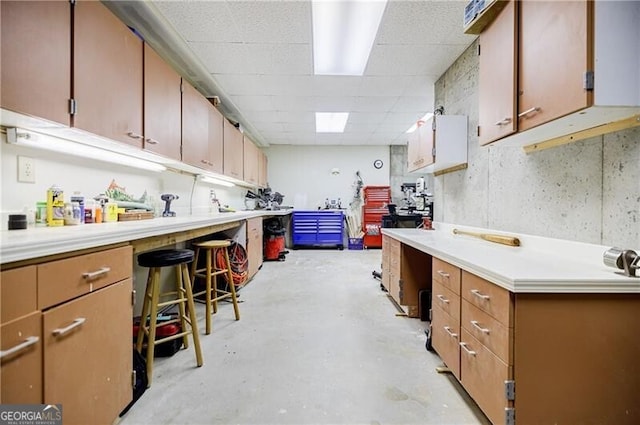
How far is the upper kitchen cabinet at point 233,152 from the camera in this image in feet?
13.4

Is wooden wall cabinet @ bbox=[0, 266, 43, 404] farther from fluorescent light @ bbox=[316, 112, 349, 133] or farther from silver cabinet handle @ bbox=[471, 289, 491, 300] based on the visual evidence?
fluorescent light @ bbox=[316, 112, 349, 133]

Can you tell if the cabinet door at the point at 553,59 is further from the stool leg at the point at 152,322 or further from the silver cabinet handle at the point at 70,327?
the stool leg at the point at 152,322

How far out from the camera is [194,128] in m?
2.99

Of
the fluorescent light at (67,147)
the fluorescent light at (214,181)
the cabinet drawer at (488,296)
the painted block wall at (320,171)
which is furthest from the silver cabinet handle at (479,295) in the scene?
the painted block wall at (320,171)

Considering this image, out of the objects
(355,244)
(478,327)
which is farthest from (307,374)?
(355,244)

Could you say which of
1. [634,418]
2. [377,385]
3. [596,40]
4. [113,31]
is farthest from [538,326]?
[113,31]

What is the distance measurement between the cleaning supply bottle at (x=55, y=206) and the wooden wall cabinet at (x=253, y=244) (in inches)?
91.2

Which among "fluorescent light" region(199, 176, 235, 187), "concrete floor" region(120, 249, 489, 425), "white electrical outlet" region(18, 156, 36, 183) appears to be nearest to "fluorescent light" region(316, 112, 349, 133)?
"fluorescent light" region(199, 176, 235, 187)

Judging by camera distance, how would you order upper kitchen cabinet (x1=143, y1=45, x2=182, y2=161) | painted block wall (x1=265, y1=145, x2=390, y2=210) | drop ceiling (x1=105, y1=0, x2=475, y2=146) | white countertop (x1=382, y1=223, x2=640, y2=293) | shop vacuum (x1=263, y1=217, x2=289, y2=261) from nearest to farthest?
white countertop (x1=382, y1=223, x2=640, y2=293) < upper kitchen cabinet (x1=143, y1=45, x2=182, y2=161) < drop ceiling (x1=105, y1=0, x2=475, y2=146) < shop vacuum (x1=263, y1=217, x2=289, y2=261) < painted block wall (x1=265, y1=145, x2=390, y2=210)

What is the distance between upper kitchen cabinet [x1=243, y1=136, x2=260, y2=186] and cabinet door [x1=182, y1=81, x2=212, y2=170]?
1.74m

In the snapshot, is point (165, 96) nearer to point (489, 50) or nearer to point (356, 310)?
point (489, 50)

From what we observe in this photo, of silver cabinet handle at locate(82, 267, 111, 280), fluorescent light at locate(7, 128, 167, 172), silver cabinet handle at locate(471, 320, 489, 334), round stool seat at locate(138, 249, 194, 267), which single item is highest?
fluorescent light at locate(7, 128, 167, 172)

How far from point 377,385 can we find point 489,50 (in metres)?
2.20

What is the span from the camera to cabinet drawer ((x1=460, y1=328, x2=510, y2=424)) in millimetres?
1188
